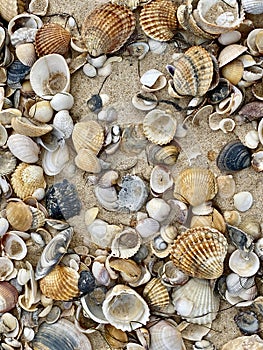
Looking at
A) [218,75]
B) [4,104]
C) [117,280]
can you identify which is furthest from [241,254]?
[4,104]

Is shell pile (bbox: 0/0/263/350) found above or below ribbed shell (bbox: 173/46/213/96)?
below

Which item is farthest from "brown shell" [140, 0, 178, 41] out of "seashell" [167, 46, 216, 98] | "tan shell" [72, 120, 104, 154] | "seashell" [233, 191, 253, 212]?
"seashell" [233, 191, 253, 212]

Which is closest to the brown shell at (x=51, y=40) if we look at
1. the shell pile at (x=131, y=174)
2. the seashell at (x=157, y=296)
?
the shell pile at (x=131, y=174)

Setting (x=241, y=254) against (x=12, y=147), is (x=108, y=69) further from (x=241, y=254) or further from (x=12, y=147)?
(x=241, y=254)

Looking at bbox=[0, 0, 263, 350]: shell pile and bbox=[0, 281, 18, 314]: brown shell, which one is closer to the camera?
bbox=[0, 0, 263, 350]: shell pile

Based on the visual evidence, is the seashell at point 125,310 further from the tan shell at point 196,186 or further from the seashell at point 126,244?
the tan shell at point 196,186

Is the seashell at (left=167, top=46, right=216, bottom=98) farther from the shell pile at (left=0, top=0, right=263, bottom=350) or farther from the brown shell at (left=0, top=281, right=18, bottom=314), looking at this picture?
the brown shell at (left=0, top=281, right=18, bottom=314)
